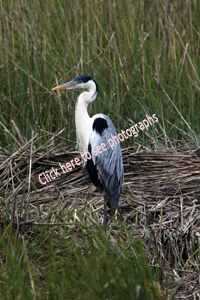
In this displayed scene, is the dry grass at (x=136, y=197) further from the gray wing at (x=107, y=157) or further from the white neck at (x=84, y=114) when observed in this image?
the white neck at (x=84, y=114)

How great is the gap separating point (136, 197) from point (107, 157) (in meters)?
0.41

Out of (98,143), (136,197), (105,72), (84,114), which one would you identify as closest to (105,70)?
(105,72)

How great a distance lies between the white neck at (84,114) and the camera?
2984 millimetres

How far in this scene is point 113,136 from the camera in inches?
118

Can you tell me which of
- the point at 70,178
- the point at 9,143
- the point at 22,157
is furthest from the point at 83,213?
the point at 9,143

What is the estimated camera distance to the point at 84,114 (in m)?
3.04

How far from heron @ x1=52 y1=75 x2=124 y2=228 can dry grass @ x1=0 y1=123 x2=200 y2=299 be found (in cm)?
14

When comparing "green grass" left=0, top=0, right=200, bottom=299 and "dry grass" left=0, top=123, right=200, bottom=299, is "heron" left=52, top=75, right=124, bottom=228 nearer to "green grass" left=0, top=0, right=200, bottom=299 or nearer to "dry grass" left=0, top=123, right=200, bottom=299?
"dry grass" left=0, top=123, right=200, bottom=299

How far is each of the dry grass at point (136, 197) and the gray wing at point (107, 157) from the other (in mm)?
135

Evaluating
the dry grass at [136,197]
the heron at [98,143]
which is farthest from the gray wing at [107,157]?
the dry grass at [136,197]

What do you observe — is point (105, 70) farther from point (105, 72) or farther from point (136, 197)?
point (136, 197)

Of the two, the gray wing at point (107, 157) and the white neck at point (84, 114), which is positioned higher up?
the white neck at point (84, 114)

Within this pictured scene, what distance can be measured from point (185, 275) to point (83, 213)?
839 mm

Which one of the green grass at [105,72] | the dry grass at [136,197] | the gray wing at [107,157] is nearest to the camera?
the dry grass at [136,197]
